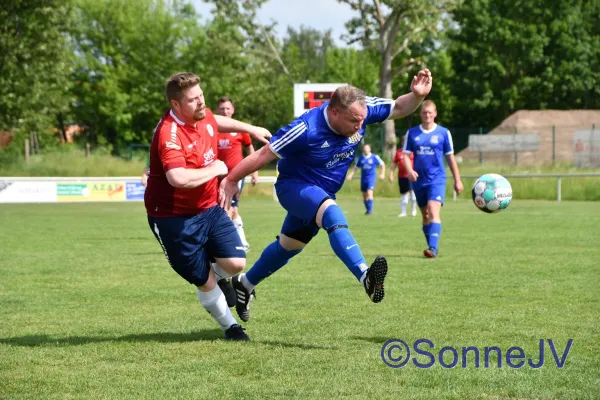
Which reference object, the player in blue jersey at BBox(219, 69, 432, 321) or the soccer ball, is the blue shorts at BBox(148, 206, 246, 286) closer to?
the player in blue jersey at BBox(219, 69, 432, 321)

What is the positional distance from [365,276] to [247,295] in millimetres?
1421

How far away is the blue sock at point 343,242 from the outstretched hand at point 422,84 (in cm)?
119

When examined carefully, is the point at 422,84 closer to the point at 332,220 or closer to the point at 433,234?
the point at 332,220

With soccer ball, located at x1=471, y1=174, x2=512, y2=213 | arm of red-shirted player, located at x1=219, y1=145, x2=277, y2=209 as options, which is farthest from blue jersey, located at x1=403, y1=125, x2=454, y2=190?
arm of red-shirted player, located at x1=219, y1=145, x2=277, y2=209

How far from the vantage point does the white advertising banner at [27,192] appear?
32594 mm

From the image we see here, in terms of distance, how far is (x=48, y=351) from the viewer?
6160mm

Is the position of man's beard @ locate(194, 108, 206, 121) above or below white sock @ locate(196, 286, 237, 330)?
above

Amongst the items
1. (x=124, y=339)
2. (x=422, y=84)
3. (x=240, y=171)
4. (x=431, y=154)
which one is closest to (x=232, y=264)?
(x=240, y=171)

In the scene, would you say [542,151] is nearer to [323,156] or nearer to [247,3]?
[247,3]

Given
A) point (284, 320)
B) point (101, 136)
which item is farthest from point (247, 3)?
point (284, 320)

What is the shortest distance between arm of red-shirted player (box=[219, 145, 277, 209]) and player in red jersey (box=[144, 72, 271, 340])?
13 centimetres

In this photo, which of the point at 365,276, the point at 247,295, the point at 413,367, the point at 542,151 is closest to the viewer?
the point at 413,367

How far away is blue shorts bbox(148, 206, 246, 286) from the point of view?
6328mm

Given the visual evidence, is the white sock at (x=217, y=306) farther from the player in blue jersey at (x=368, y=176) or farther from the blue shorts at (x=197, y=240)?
the player in blue jersey at (x=368, y=176)
